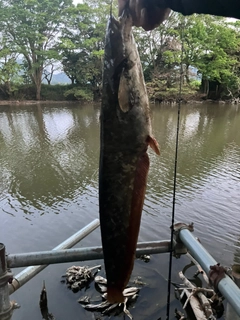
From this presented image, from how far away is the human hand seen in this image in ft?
4.35

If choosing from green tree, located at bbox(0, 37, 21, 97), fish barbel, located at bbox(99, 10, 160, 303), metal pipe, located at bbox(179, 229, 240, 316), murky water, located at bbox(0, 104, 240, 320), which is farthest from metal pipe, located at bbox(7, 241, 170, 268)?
green tree, located at bbox(0, 37, 21, 97)

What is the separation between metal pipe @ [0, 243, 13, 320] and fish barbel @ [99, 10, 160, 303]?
966 mm

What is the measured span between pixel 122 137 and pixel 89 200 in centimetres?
691

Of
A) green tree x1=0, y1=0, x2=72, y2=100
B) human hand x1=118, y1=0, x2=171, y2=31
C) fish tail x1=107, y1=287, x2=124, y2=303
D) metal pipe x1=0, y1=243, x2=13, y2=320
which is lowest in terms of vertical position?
metal pipe x1=0, y1=243, x2=13, y2=320

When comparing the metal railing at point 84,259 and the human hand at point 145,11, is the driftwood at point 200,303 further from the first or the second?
the human hand at point 145,11

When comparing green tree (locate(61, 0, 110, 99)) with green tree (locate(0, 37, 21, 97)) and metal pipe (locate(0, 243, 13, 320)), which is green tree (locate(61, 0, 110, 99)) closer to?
green tree (locate(0, 37, 21, 97))

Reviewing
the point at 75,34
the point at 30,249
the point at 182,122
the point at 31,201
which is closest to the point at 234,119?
the point at 182,122

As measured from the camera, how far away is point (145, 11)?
1.35 meters

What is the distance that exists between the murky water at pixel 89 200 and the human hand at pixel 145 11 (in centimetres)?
386

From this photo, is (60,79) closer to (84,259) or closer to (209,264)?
(84,259)

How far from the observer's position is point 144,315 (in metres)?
4.21

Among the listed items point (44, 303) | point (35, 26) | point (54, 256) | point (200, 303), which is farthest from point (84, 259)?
point (35, 26)

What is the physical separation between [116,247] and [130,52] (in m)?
0.83

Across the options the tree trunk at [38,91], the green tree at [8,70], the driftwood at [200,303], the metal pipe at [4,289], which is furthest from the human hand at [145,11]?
the green tree at [8,70]
